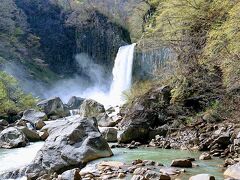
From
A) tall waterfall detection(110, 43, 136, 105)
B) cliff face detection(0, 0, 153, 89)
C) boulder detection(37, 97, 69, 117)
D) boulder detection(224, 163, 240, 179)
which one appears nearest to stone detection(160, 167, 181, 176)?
boulder detection(224, 163, 240, 179)

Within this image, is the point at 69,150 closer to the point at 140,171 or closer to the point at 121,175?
the point at 121,175

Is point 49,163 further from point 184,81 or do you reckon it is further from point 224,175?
point 184,81

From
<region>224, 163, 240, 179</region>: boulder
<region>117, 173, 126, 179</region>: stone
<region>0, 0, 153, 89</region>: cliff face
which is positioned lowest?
<region>224, 163, 240, 179</region>: boulder

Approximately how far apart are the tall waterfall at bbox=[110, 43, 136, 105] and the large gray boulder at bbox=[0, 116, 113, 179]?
18.0 meters

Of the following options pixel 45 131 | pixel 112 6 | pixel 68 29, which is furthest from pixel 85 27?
pixel 45 131

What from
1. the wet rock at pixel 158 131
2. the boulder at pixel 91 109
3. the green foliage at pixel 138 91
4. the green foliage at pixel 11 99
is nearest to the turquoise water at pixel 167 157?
the wet rock at pixel 158 131

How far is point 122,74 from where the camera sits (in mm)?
30875

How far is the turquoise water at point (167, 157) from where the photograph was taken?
28.3ft

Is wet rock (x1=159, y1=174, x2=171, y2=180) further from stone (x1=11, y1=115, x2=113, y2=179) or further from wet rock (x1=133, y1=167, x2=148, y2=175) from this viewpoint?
stone (x1=11, y1=115, x2=113, y2=179)

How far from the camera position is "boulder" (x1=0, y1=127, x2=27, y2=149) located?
14774 mm

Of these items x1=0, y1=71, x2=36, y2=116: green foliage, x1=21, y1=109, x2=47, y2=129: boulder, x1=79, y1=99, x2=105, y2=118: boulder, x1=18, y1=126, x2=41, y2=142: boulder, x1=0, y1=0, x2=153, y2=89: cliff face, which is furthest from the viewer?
x1=0, y1=0, x2=153, y2=89: cliff face

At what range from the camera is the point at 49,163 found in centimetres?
969

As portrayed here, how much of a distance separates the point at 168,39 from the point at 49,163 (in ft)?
23.2

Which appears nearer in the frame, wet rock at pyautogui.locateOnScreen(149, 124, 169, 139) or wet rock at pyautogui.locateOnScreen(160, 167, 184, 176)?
wet rock at pyautogui.locateOnScreen(160, 167, 184, 176)
